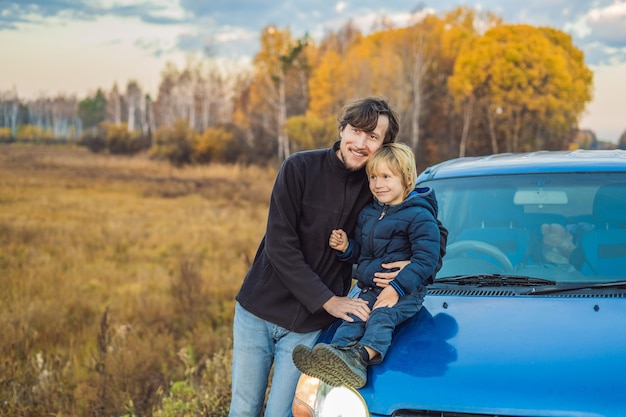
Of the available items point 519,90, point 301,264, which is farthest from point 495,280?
point 519,90

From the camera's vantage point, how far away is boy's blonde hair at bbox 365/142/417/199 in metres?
2.88

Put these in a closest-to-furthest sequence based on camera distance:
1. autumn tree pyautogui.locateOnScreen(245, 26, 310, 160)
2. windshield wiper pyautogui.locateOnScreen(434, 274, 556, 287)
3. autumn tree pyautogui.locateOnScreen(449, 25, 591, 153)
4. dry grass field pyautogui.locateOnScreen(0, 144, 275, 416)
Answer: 1. windshield wiper pyautogui.locateOnScreen(434, 274, 556, 287)
2. dry grass field pyautogui.locateOnScreen(0, 144, 275, 416)
3. autumn tree pyautogui.locateOnScreen(449, 25, 591, 153)
4. autumn tree pyautogui.locateOnScreen(245, 26, 310, 160)

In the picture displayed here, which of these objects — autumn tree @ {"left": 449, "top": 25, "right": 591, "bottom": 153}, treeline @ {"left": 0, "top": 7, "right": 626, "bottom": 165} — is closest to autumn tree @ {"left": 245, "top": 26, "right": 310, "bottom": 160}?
treeline @ {"left": 0, "top": 7, "right": 626, "bottom": 165}

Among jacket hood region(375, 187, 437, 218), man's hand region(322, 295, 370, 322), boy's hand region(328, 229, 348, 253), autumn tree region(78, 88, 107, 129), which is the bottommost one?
autumn tree region(78, 88, 107, 129)

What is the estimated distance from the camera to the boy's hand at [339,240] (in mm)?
2984

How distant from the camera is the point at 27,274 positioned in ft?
37.5

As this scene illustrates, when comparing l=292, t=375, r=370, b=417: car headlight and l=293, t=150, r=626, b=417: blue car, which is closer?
l=293, t=150, r=626, b=417: blue car

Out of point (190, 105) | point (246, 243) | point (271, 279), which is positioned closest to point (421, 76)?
point (190, 105)

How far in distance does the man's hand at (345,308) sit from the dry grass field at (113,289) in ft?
6.37

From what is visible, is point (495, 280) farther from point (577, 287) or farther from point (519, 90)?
point (519, 90)

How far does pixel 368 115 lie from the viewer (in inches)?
113

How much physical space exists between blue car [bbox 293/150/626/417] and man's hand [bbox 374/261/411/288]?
207 mm

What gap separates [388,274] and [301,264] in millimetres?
373

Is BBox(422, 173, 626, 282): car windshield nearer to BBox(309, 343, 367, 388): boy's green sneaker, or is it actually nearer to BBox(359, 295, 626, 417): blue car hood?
BBox(359, 295, 626, 417): blue car hood
